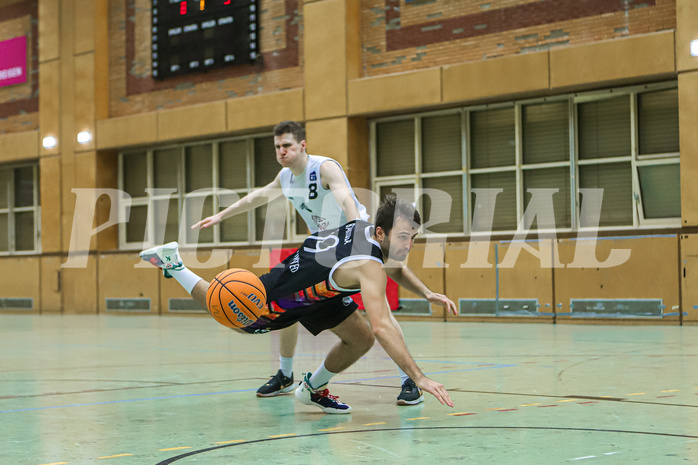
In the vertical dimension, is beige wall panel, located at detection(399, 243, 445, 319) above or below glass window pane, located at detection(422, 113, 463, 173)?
below

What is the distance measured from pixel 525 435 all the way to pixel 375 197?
50.5ft

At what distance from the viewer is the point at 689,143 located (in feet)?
51.2

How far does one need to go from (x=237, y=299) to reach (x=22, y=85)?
23.8 meters

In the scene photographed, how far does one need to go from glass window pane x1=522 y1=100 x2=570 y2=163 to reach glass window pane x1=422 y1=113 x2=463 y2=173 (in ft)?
5.16

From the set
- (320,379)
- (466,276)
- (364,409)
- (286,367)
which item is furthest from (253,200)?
(466,276)

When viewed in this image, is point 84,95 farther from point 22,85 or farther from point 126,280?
point 126,280

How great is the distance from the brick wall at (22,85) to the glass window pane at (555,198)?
Result: 16211mm

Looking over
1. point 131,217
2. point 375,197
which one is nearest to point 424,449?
point 375,197

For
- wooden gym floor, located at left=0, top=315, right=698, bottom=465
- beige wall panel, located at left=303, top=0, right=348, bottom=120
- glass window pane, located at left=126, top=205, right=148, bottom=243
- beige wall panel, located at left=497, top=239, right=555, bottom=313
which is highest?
beige wall panel, located at left=303, top=0, right=348, bottom=120

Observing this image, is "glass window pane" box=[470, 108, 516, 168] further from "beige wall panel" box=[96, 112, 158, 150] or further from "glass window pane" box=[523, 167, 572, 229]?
"beige wall panel" box=[96, 112, 158, 150]

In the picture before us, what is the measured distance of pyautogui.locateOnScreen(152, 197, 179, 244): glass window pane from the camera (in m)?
24.5

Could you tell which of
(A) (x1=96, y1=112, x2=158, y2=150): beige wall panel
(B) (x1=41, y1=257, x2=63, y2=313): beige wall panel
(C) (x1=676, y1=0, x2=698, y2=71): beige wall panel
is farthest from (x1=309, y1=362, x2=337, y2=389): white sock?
(B) (x1=41, y1=257, x2=63, y2=313): beige wall panel


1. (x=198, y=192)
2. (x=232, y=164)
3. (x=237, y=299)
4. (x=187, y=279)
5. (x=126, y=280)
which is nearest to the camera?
(x=237, y=299)

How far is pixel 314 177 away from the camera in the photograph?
7.69m
